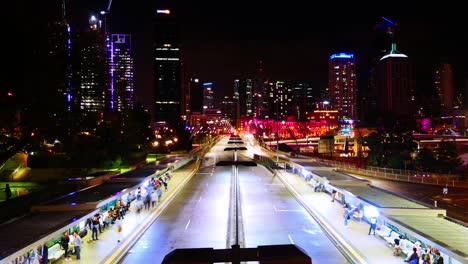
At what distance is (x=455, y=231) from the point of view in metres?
16.8

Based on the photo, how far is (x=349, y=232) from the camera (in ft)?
72.8

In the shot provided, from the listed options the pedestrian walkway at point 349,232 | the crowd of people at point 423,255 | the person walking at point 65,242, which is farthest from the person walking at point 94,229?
the crowd of people at point 423,255

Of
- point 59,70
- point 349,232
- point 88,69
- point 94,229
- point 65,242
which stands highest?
point 88,69

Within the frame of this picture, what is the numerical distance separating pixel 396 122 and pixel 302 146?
56.8 metres

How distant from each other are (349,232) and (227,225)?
6.61 m

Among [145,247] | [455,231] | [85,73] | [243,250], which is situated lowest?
[145,247]

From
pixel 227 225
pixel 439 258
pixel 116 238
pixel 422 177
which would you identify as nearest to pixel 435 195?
pixel 422 177

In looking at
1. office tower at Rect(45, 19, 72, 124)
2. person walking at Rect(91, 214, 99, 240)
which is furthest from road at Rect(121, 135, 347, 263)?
office tower at Rect(45, 19, 72, 124)

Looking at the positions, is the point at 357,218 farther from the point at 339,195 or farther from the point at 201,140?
the point at 201,140

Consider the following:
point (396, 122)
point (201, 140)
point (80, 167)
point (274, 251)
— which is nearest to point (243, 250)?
point (274, 251)

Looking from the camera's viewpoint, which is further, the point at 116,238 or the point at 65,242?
the point at 116,238

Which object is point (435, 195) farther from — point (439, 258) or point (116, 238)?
point (116, 238)

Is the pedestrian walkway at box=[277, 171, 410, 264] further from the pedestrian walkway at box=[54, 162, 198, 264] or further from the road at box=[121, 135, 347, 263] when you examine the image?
the pedestrian walkway at box=[54, 162, 198, 264]

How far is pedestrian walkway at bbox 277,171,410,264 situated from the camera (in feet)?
58.4
